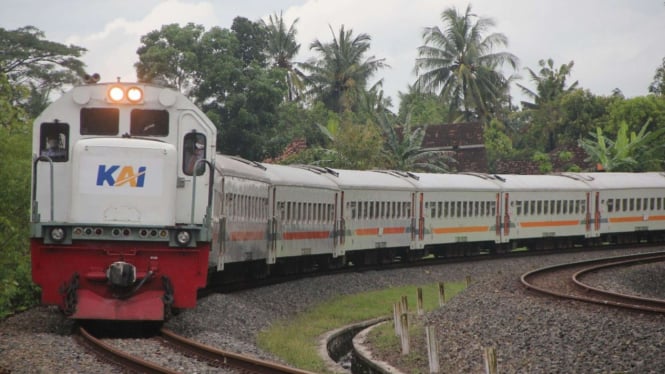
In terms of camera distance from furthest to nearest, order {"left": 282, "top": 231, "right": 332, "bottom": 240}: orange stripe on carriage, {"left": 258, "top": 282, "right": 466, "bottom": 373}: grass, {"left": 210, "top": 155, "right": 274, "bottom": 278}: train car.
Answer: {"left": 282, "top": 231, "right": 332, "bottom": 240}: orange stripe on carriage, {"left": 210, "top": 155, "right": 274, "bottom": 278}: train car, {"left": 258, "top": 282, "right": 466, "bottom": 373}: grass

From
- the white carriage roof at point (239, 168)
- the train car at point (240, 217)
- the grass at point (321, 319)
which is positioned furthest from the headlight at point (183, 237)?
the white carriage roof at point (239, 168)

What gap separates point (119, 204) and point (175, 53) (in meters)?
38.6

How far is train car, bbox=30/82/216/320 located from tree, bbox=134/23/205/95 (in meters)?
36.0

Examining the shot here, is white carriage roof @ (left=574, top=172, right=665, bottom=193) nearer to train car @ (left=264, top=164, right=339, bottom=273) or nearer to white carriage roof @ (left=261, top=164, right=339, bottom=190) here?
train car @ (left=264, top=164, right=339, bottom=273)

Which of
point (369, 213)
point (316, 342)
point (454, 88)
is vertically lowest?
point (316, 342)

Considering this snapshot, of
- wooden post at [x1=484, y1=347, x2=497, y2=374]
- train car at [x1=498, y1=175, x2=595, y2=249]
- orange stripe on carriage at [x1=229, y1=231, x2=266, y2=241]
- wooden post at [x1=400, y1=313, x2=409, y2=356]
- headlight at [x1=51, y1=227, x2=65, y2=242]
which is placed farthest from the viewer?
train car at [x1=498, y1=175, x2=595, y2=249]

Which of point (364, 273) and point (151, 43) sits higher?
point (151, 43)

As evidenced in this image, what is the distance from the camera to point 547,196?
128 feet

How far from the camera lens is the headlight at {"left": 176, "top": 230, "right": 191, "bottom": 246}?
1445 cm

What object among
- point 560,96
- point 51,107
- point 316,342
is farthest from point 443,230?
point 560,96

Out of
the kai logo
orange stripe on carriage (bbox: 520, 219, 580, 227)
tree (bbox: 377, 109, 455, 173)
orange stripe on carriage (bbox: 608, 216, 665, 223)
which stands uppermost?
tree (bbox: 377, 109, 455, 173)

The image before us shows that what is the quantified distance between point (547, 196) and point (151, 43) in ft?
72.4

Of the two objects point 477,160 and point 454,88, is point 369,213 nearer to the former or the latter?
point 477,160

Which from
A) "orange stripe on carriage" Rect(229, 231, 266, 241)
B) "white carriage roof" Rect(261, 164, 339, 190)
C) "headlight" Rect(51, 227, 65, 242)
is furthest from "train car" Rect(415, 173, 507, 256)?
"headlight" Rect(51, 227, 65, 242)
